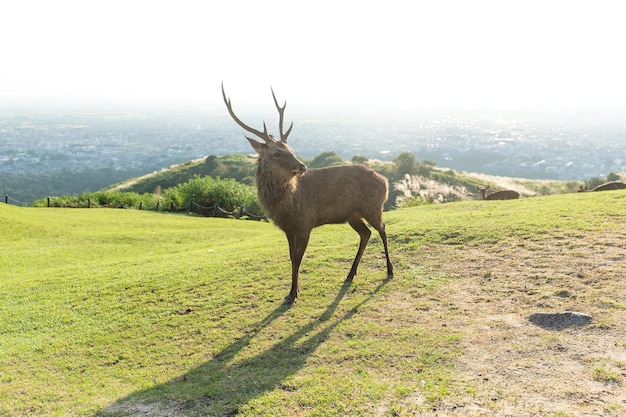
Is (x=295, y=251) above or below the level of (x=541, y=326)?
above

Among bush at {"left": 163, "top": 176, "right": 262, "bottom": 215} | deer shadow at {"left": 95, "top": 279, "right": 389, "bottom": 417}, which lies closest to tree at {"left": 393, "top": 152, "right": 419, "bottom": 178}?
bush at {"left": 163, "top": 176, "right": 262, "bottom": 215}

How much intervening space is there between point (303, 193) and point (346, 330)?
7.64 ft

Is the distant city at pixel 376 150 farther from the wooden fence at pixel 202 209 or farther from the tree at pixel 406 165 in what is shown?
the wooden fence at pixel 202 209

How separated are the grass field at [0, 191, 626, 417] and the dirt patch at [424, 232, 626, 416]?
21 mm

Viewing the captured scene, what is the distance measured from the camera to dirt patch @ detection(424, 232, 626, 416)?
3.89 m

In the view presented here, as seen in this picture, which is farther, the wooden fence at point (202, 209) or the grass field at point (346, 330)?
the wooden fence at point (202, 209)

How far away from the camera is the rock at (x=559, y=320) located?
5250 millimetres

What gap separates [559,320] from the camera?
17.7 ft

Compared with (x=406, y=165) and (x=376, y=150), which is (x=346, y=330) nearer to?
(x=406, y=165)

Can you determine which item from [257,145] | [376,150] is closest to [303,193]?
[257,145]

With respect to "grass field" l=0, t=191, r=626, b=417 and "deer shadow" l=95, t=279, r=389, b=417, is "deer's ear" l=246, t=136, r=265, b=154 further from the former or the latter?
"deer shadow" l=95, t=279, r=389, b=417

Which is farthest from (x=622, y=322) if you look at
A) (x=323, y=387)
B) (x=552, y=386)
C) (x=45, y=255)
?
(x=45, y=255)

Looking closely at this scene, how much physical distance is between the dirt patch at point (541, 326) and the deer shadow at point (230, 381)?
1811 millimetres

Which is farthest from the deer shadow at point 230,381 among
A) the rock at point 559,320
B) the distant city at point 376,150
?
the distant city at point 376,150
